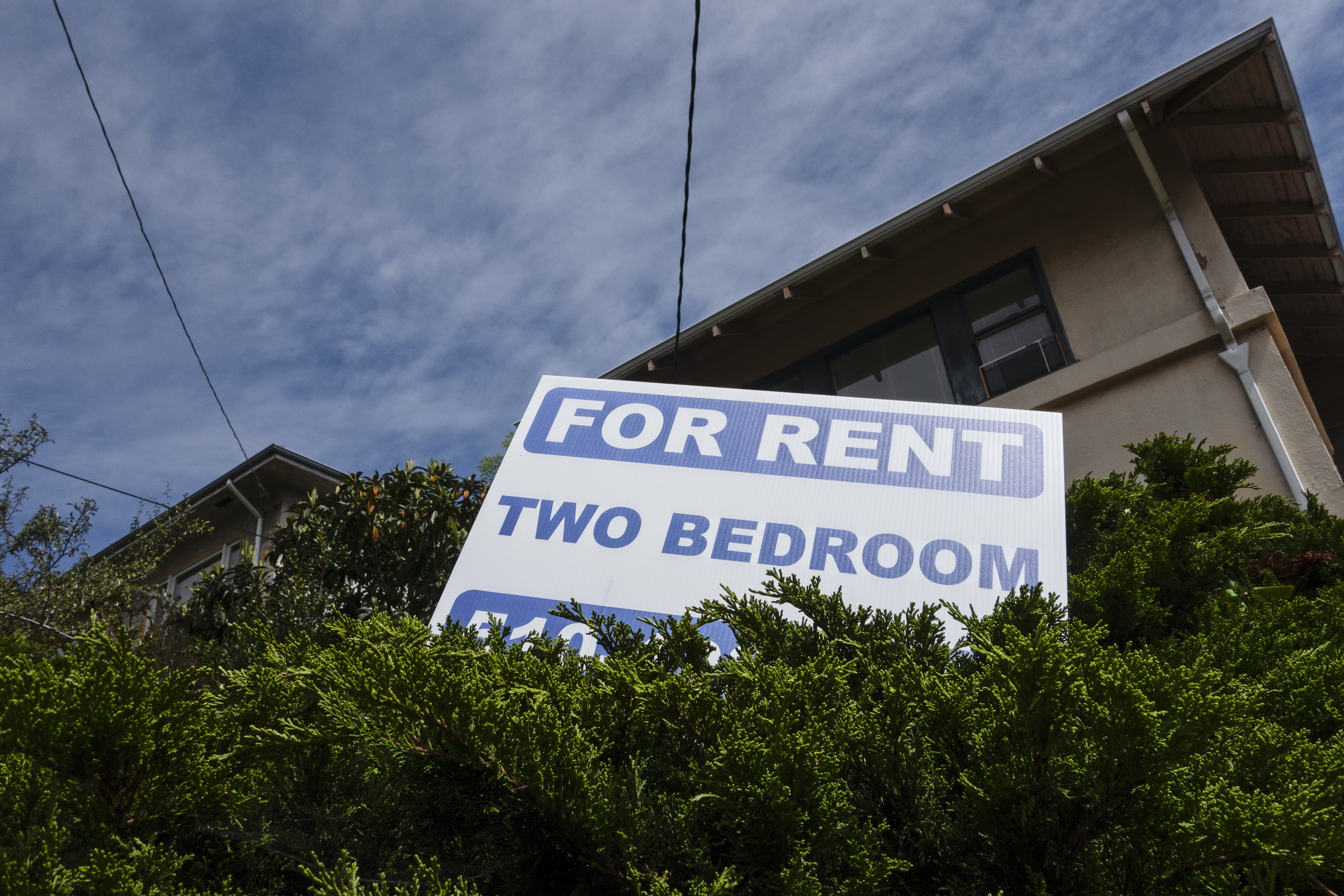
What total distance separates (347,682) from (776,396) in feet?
10.3

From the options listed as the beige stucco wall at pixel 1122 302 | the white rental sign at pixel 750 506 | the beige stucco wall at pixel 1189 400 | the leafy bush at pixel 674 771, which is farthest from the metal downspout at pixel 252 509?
the leafy bush at pixel 674 771

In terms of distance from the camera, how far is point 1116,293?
8203 mm

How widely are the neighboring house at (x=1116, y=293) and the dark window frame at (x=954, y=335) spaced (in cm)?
2

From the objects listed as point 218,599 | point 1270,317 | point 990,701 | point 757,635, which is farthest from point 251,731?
point 1270,317

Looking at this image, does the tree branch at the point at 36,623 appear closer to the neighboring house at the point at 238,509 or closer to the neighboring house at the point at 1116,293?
the neighboring house at the point at 238,509

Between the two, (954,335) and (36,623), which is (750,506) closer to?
(954,335)

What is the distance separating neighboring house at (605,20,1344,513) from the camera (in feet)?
23.7

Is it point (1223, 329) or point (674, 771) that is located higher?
point (1223, 329)

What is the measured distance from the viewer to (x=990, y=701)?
5.69 feet

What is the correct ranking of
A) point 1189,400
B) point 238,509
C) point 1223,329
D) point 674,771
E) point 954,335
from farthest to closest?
point 238,509 < point 954,335 < point 1189,400 < point 1223,329 < point 674,771

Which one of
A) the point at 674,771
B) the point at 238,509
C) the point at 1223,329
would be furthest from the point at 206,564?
the point at 674,771

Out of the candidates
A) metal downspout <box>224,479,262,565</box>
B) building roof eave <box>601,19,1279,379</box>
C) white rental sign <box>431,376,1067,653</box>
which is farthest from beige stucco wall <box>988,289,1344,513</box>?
metal downspout <box>224,479,262,565</box>

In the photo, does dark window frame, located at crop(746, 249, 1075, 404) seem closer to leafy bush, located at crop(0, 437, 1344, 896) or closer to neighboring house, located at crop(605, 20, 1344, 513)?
neighboring house, located at crop(605, 20, 1344, 513)

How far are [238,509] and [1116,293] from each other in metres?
16.8
